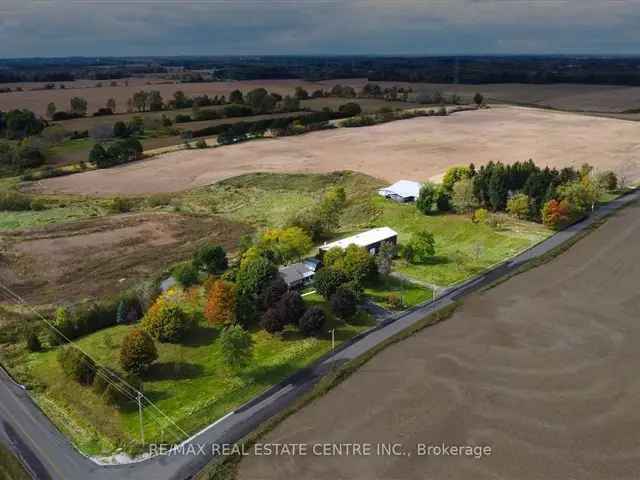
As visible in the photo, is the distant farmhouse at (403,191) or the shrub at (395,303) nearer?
the shrub at (395,303)

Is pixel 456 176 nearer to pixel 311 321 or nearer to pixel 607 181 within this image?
pixel 607 181

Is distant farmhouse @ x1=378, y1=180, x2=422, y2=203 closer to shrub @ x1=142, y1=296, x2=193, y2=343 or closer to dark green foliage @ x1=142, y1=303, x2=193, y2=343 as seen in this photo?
shrub @ x1=142, y1=296, x2=193, y2=343

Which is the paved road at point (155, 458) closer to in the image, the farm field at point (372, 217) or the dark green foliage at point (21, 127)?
the farm field at point (372, 217)

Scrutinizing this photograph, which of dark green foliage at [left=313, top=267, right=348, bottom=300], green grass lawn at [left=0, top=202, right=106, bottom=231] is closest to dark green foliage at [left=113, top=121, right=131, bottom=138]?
green grass lawn at [left=0, top=202, right=106, bottom=231]

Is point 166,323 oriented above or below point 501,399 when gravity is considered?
above

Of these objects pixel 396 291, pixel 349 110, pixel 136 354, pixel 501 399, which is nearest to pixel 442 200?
pixel 396 291

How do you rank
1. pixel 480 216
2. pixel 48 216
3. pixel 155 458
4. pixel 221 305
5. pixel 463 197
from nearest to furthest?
pixel 155 458, pixel 221 305, pixel 480 216, pixel 463 197, pixel 48 216

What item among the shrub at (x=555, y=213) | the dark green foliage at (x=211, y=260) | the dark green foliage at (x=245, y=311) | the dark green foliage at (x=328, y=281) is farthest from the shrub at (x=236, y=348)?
the shrub at (x=555, y=213)
